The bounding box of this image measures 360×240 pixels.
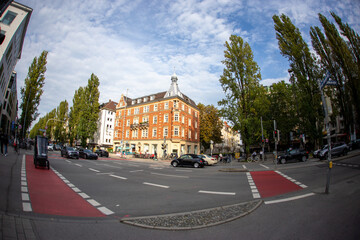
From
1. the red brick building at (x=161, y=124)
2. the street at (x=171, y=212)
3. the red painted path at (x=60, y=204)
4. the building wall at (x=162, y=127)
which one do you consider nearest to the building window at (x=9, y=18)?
the red brick building at (x=161, y=124)

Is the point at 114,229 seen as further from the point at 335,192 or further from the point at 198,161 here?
the point at 198,161

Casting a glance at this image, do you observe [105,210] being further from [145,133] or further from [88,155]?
[145,133]

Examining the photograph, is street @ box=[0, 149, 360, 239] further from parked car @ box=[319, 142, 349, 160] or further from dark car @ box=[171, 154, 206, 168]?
parked car @ box=[319, 142, 349, 160]

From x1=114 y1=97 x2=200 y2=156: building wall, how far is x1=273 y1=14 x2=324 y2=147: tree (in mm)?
23935

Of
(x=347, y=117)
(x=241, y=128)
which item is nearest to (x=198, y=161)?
(x=241, y=128)

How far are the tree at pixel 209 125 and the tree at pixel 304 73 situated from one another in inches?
941

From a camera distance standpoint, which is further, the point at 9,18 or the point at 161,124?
the point at 161,124

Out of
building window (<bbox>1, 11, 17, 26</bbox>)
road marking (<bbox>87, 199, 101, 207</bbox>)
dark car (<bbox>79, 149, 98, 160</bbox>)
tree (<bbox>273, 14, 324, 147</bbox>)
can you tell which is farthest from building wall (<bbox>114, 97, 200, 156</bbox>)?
road marking (<bbox>87, 199, 101, 207</bbox>)

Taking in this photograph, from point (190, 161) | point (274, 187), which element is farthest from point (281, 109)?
point (274, 187)

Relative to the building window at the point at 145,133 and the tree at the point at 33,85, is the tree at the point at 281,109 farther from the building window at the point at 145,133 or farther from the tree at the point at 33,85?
the tree at the point at 33,85

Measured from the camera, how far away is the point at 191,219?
4.11m

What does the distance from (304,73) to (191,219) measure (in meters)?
31.0

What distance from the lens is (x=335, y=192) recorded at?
646cm

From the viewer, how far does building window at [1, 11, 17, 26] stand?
857 inches
